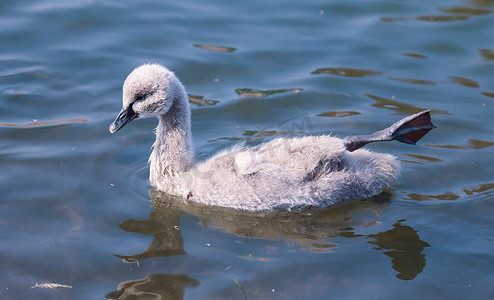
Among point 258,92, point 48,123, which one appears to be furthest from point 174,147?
point 258,92

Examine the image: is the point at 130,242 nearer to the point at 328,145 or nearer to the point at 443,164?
the point at 328,145

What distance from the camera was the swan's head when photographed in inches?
224

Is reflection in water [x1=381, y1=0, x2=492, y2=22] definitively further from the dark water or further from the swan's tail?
the swan's tail

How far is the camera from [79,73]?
310 inches

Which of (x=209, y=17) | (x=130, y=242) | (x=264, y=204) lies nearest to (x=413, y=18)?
(x=209, y=17)

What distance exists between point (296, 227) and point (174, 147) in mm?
1358

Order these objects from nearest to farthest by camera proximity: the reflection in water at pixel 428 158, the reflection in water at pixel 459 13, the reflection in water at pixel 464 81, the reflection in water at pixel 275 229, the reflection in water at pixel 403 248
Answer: the reflection in water at pixel 275 229
the reflection in water at pixel 403 248
the reflection in water at pixel 428 158
the reflection in water at pixel 464 81
the reflection in water at pixel 459 13

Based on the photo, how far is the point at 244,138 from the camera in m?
6.76

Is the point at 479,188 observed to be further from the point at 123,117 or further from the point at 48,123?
the point at 48,123

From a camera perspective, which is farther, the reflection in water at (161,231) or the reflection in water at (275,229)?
the reflection in water at (161,231)

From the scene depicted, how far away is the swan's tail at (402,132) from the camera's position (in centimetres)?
575

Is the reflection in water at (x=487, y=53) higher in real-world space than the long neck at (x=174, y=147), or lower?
higher

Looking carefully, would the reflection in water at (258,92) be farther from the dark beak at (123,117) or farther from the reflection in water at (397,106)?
Answer: the dark beak at (123,117)

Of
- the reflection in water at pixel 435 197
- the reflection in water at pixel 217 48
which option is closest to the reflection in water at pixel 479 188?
the reflection in water at pixel 435 197
